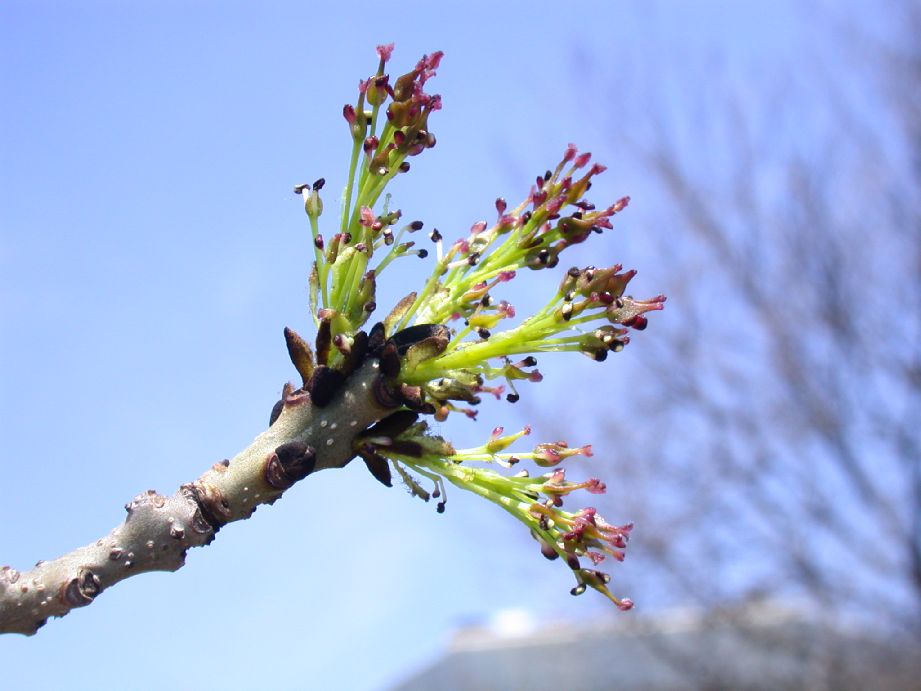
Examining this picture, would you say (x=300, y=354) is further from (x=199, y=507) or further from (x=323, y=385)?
(x=199, y=507)

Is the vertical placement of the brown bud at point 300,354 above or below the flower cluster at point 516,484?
above

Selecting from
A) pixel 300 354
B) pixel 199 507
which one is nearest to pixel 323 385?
pixel 300 354

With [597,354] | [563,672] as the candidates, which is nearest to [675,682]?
[563,672]

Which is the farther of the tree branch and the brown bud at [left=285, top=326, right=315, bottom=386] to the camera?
the brown bud at [left=285, top=326, right=315, bottom=386]

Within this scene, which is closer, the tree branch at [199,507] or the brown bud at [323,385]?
the tree branch at [199,507]

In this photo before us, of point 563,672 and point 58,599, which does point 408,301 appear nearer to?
point 58,599

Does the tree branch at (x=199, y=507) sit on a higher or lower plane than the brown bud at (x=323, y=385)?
lower

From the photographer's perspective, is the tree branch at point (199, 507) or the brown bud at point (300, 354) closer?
the tree branch at point (199, 507)

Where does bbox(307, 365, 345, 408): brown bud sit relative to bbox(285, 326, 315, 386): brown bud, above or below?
below

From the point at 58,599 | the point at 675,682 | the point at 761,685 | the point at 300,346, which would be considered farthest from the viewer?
the point at 675,682
